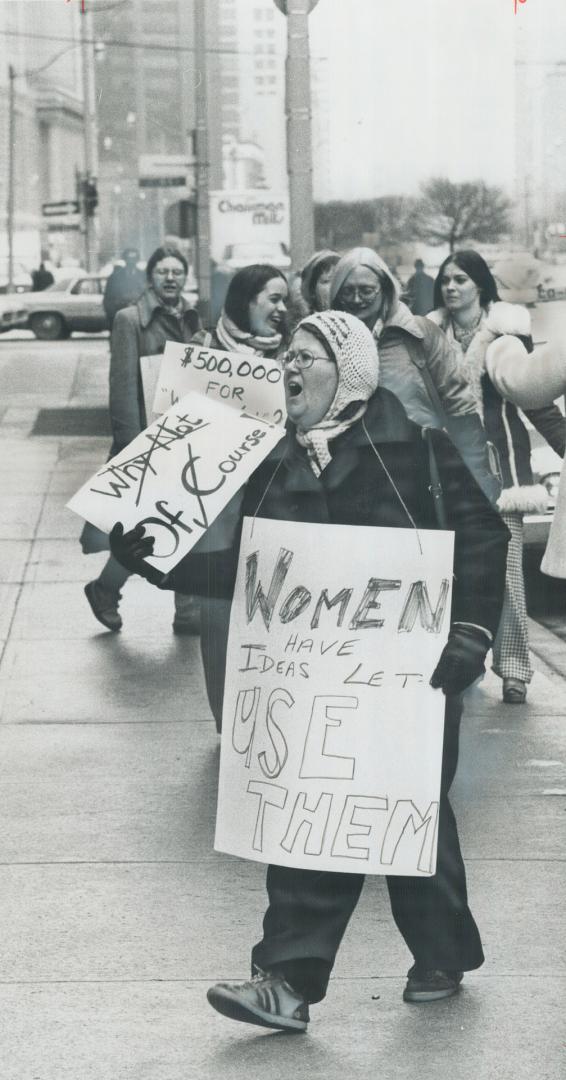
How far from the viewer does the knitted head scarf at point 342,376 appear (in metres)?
3.90

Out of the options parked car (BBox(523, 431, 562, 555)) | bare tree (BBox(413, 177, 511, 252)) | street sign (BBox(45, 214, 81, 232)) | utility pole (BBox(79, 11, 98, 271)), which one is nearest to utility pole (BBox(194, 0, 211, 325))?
bare tree (BBox(413, 177, 511, 252))

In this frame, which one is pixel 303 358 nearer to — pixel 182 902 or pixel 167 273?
pixel 182 902

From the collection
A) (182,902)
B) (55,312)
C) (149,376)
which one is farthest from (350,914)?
(55,312)

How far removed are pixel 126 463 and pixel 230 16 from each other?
12.2 metres

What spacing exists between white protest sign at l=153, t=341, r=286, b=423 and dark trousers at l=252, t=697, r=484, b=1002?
2550 millimetres

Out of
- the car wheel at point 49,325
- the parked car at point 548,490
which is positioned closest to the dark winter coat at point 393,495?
the parked car at point 548,490

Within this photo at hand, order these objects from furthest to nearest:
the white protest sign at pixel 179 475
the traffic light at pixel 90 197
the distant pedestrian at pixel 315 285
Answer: the traffic light at pixel 90 197 < the distant pedestrian at pixel 315 285 < the white protest sign at pixel 179 475

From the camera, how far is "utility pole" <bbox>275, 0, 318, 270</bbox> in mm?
11469

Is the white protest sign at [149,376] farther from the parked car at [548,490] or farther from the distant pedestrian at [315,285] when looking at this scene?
the parked car at [548,490]

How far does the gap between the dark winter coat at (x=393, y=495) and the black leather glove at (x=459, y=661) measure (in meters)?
0.05

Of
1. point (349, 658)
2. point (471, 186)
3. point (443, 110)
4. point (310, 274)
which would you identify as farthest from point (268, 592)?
point (471, 186)

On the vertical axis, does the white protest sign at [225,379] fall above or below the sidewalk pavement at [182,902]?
above

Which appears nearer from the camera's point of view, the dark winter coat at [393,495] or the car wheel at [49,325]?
the dark winter coat at [393,495]

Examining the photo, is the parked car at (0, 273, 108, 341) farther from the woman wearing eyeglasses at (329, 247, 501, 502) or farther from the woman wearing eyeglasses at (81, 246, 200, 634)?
the woman wearing eyeglasses at (329, 247, 501, 502)
